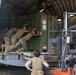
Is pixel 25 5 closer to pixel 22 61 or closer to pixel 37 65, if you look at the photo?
pixel 22 61

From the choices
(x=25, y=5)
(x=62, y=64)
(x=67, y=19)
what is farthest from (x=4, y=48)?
(x=25, y=5)

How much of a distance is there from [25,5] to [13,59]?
21.4 ft

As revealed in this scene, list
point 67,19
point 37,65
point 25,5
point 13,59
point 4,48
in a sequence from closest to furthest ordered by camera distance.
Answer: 1. point 37,65
2. point 67,19
3. point 13,59
4. point 4,48
5. point 25,5

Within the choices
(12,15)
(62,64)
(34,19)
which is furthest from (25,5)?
(62,64)

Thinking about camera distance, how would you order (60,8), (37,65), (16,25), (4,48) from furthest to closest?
1. (60,8)
2. (16,25)
3. (4,48)
4. (37,65)

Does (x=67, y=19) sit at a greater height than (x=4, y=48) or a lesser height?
greater

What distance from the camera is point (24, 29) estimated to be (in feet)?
39.5

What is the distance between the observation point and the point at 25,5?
16.8 meters

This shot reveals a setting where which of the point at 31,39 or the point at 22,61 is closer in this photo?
the point at 22,61

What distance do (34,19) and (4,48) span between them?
5.03 ft

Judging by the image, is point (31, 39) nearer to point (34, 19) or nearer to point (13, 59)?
point (34, 19)

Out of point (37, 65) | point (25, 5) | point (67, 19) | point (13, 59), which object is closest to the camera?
point (37, 65)

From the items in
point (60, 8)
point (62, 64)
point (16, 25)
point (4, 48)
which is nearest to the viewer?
point (62, 64)

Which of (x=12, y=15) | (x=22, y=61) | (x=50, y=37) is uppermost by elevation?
(x=12, y=15)
